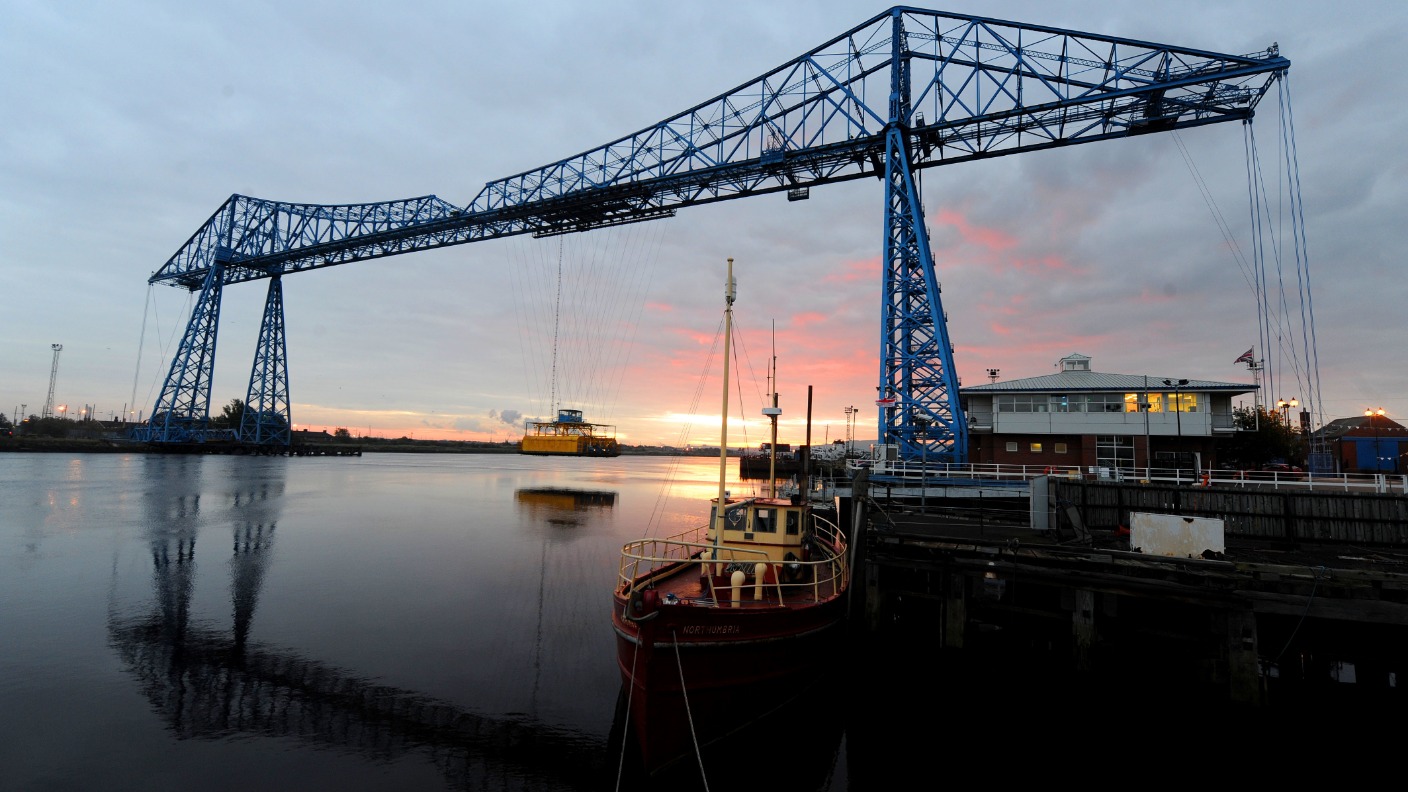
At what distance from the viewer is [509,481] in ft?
262

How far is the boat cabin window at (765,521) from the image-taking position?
14070 mm

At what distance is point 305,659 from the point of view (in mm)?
14742

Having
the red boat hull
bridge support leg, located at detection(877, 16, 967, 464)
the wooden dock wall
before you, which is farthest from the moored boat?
bridge support leg, located at detection(877, 16, 967, 464)

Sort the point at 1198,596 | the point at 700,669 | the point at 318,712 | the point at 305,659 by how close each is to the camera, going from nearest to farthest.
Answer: the point at 700,669 < the point at 1198,596 < the point at 318,712 < the point at 305,659

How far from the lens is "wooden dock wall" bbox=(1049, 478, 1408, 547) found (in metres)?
17.3

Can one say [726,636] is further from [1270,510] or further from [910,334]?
[910,334]

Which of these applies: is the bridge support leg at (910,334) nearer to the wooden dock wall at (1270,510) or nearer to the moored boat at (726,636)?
the wooden dock wall at (1270,510)

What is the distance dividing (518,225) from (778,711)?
2542 inches

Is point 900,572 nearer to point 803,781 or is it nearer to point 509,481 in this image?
point 803,781

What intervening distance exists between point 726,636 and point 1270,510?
62.2 feet

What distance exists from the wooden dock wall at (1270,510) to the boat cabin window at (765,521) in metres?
10.8

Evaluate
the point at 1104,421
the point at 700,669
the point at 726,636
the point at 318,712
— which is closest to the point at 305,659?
the point at 318,712

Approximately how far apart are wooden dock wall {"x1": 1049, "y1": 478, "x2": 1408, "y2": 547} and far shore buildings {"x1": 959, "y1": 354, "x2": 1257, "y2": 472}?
13316mm

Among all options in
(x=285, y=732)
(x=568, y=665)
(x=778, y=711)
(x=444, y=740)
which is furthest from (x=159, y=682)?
(x=778, y=711)
